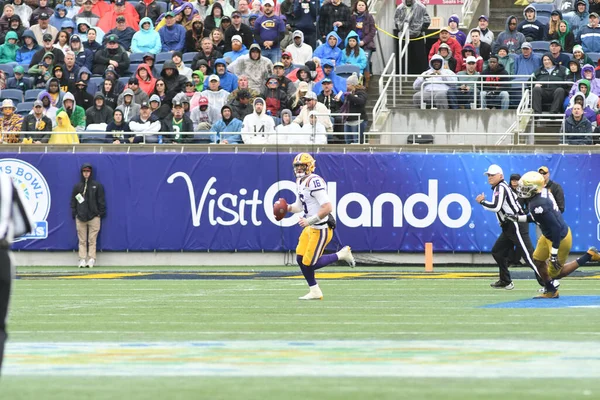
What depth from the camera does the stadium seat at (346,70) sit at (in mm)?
26422

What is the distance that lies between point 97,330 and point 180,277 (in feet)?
26.9

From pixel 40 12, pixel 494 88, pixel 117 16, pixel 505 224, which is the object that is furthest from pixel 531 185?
pixel 40 12

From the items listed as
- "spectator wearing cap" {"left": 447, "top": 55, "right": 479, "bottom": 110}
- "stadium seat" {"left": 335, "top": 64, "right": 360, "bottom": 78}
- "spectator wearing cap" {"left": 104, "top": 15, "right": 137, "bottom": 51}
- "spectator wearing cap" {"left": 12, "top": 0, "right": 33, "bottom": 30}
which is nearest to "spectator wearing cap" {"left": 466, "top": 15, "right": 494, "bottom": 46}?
"spectator wearing cap" {"left": 447, "top": 55, "right": 479, "bottom": 110}

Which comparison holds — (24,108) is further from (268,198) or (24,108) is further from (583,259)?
(583,259)

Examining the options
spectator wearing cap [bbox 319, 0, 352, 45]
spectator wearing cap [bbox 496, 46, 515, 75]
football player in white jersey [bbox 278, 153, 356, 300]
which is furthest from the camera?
spectator wearing cap [bbox 319, 0, 352, 45]

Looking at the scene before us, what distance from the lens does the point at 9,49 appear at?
28328 mm

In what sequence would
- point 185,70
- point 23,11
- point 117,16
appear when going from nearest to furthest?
point 185,70 → point 117,16 → point 23,11

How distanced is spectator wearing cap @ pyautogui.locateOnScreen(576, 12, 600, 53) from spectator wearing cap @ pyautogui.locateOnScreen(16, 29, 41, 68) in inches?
476

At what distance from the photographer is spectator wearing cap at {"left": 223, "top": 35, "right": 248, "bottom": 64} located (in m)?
26.7

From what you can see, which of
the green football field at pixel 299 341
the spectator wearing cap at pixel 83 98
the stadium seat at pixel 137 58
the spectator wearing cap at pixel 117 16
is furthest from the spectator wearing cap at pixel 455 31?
the green football field at pixel 299 341

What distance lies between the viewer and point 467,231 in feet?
78.4

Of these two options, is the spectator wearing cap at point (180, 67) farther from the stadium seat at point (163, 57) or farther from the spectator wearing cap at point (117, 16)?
the spectator wearing cap at point (117, 16)

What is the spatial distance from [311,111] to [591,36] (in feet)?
21.5

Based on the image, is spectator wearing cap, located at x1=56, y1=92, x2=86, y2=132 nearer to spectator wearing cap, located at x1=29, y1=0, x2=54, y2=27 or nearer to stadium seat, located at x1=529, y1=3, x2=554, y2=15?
spectator wearing cap, located at x1=29, y1=0, x2=54, y2=27
